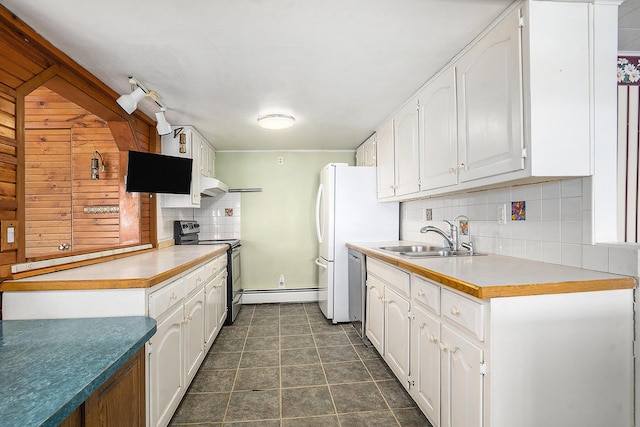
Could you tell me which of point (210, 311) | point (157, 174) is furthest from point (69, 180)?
point (210, 311)

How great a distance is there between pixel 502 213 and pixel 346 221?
1736 millimetres

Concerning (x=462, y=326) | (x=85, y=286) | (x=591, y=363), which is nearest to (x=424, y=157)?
(x=462, y=326)

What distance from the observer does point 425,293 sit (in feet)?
5.69

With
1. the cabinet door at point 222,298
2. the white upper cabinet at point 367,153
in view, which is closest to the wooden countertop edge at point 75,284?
the cabinet door at point 222,298

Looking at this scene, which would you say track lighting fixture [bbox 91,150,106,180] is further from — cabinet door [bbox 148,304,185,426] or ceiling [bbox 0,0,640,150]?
cabinet door [bbox 148,304,185,426]

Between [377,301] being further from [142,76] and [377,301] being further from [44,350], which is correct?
[142,76]

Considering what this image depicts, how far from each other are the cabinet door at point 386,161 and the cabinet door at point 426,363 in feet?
4.75

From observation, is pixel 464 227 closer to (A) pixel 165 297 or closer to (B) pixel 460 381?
(B) pixel 460 381

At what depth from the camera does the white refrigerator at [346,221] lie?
11.5 feet

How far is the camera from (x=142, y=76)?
215 cm

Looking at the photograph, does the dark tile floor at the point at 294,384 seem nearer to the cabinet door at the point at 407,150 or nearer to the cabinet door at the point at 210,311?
the cabinet door at the point at 210,311

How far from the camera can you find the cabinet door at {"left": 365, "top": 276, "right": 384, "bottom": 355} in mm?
2514

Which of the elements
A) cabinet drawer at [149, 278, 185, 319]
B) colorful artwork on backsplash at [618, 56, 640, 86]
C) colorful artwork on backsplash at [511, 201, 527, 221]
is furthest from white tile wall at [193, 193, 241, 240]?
colorful artwork on backsplash at [618, 56, 640, 86]

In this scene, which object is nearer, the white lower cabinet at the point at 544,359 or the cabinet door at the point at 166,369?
the white lower cabinet at the point at 544,359
